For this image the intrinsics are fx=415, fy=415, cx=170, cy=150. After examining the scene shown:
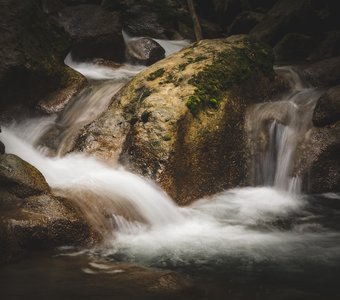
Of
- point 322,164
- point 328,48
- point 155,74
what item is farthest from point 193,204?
point 328,48

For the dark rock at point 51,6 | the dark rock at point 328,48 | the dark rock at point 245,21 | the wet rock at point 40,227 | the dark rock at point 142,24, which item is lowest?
the wet rock at point 40,227

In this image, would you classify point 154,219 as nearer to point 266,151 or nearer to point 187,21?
point 266,151

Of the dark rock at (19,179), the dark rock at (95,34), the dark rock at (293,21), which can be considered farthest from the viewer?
the dark rock at (293,21)

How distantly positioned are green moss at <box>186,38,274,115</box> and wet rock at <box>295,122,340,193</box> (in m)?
1.96

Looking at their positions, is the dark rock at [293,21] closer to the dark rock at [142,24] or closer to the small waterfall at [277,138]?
the dark rock at [142,24]

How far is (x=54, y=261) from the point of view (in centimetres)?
451

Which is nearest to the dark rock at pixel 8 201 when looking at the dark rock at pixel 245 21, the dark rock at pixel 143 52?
the dark rock at pixel 143 52

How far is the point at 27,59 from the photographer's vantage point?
30.8 feet

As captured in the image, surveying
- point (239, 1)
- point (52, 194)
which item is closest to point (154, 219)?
point (52, 194)

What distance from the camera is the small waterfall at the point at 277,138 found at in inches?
315

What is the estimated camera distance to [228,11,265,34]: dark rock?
17.9m

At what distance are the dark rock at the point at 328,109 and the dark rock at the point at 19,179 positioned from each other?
5.24 meters

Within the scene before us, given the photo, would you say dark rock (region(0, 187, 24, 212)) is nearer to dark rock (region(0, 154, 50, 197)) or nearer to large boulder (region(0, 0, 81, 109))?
dark rock (region(0, 154, 50, 197))

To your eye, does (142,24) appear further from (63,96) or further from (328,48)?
(63,96)
